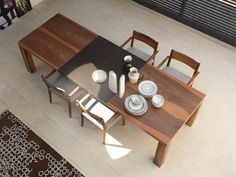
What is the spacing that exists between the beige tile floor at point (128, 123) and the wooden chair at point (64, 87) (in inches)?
15.7

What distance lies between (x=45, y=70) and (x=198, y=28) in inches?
109

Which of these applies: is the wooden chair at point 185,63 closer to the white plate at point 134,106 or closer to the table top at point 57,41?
the white plate at point 134,106

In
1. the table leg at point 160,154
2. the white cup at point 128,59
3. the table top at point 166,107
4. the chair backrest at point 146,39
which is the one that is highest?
the white cup at point 128,59

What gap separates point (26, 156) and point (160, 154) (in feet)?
5.92

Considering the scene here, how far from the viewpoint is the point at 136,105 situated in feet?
12.5

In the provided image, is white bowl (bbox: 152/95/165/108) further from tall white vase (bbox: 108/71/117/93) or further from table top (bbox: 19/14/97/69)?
table top (bbox: 19/14/97/69)

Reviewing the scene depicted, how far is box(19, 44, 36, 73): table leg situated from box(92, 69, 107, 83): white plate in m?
1.23

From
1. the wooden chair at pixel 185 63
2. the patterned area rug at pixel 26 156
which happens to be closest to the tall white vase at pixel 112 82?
the wooden chair at pixel 185 63

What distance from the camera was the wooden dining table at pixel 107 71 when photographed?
377 centimetres

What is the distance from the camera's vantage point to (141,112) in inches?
149

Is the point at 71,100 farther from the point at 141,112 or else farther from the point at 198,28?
the point at 198,28

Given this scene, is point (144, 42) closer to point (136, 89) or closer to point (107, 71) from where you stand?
point (107, 71)

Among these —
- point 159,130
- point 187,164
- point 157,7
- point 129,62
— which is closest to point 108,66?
point 129,62

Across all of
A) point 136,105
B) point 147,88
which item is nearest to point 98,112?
point 136,105
